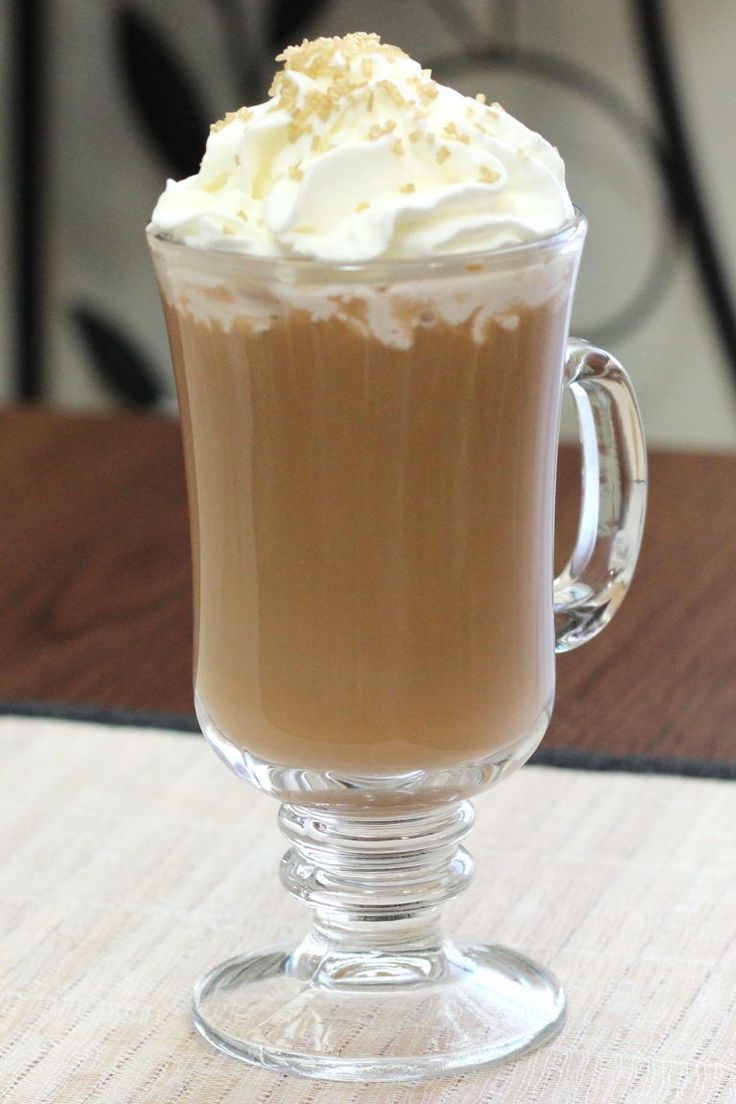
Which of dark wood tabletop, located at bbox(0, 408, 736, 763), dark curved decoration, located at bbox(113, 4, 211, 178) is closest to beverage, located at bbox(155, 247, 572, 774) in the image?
dark wood tabletop, located at bbox(0, 408, 736, 763)

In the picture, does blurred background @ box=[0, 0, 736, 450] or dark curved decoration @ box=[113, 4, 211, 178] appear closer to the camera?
blurred background @ box=[0, 0, 736, 450]

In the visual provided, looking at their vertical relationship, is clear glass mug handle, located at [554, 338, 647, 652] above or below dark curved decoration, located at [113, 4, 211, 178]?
above

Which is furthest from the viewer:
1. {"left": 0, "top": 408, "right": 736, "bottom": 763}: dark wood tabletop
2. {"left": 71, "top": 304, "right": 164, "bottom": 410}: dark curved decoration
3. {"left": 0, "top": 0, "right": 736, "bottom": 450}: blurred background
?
{"left": 71, "top": 304, "right": 164, "bottom": 410}: dark curved decoration

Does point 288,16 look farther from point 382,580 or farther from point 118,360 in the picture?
point 382,580

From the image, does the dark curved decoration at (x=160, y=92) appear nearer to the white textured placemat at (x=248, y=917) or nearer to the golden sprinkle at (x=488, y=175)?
the white textured placemat at (x=248, y=917)

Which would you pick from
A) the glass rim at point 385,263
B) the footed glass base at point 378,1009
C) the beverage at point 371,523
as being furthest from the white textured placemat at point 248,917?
the glass rim at point 385,263

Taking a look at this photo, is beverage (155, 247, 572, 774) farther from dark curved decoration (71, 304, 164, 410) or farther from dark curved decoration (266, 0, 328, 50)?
dark curved decoration (71, 304, 164, 410)
